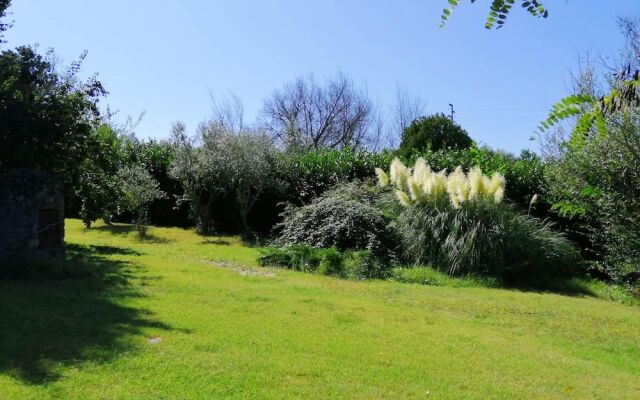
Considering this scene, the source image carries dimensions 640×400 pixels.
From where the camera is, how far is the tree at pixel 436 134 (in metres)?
27.8

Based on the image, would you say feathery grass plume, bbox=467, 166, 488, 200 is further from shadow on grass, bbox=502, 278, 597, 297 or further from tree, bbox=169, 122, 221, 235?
tree, bbox=169, 122, 221, 235

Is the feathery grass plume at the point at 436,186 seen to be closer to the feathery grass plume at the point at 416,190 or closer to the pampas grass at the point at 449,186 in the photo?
the pampas grass at the point at 449,186

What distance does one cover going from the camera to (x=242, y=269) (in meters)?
12.3

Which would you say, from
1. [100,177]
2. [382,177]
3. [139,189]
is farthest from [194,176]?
[382,177]

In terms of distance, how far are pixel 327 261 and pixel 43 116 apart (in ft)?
20.8

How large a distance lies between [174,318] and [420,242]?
686 centimetres

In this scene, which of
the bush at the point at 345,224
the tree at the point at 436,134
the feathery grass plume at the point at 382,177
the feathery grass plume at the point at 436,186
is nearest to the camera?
the feathery grass plume at the point at 436,186

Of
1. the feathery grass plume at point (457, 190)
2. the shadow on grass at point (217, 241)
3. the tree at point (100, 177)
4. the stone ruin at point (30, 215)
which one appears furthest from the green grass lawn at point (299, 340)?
the shadow on grass at point (217, 241)

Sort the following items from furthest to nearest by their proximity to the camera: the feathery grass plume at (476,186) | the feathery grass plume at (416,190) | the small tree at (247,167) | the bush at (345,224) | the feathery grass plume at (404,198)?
the small tree at (247,167) < the bush at (345,224) < the feathery grass plume at (404,198) < the feathery grass plume at (416,190) < the feathery grass plume at (476,186)

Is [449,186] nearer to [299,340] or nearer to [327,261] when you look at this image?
[327,261]

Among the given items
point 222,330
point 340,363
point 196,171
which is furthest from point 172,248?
point 340,363

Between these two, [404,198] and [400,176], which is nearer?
[404,198]

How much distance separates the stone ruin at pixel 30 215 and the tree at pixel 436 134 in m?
18.6

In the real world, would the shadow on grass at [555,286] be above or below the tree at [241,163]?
below
